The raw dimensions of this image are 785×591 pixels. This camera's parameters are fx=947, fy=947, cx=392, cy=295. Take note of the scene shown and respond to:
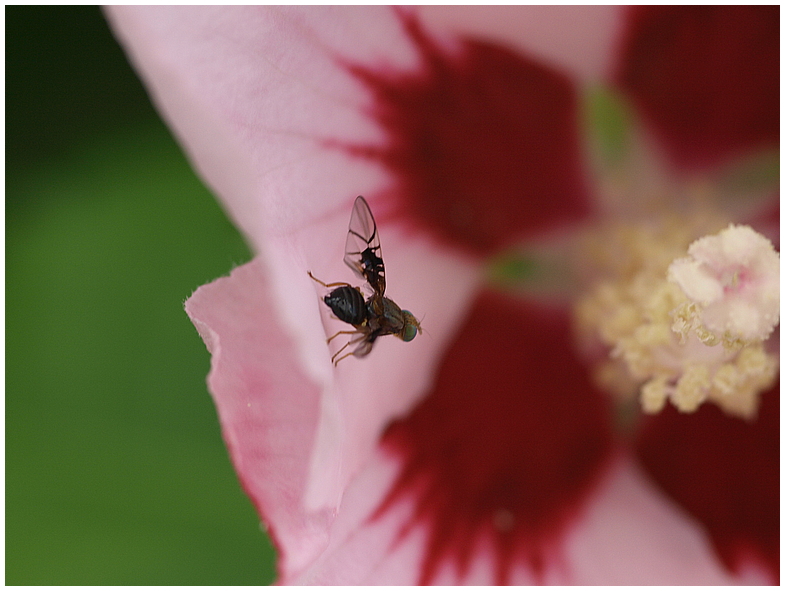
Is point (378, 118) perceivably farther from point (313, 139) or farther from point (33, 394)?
point (33, 394)

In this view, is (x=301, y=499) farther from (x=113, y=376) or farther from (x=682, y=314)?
(x=113, y=376)

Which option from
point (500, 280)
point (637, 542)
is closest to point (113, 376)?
point (500, 280)

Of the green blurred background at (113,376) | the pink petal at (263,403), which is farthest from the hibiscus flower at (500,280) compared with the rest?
the green blurred background at (113,376)

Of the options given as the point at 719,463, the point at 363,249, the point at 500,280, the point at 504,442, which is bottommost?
the point at 719,463

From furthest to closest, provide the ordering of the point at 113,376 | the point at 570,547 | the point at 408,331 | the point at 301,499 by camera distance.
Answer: the point at 113,376 < the point at 570,547 < the point at 408,331 < the point at 301,499

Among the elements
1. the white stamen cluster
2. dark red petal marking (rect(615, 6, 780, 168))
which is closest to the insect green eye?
the white stamen cluster
